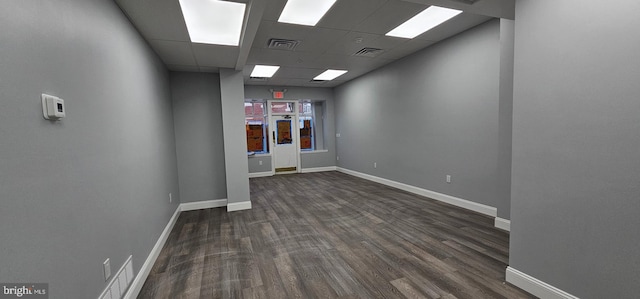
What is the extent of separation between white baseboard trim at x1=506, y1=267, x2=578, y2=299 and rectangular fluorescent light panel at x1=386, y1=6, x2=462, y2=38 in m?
2.82

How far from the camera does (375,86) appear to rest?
234 inches

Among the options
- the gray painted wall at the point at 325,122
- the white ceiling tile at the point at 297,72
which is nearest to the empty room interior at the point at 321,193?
the white ceiling tile at the point at 297,72

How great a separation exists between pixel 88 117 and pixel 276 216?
2.81 m

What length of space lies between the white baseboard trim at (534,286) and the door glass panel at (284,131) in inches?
263

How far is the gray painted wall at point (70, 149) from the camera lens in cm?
96

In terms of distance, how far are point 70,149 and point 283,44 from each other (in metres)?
3.09

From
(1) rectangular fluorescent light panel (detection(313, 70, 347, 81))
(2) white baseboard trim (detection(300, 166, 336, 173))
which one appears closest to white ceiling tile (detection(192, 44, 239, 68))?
(1) rectangular fluorescent light panel (detection(313, 70, 347, 81))

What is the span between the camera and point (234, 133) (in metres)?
4.21

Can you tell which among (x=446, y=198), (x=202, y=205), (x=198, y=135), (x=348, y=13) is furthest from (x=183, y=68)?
(x=446, y=198)

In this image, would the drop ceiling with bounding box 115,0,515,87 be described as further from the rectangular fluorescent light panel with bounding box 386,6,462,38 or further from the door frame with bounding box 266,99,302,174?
the door frame with bounding box 266,99,302,174

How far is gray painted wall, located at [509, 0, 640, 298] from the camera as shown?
1441mm

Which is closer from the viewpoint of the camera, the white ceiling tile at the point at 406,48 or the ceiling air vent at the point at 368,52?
the white ceiling tile at the point at 406,48

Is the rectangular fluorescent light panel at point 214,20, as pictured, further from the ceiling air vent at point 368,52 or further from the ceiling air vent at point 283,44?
the ceiling air vent at point 368,52

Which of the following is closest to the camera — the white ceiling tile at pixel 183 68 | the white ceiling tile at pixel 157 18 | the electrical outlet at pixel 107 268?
the electrical outlet at pixel 107 268
